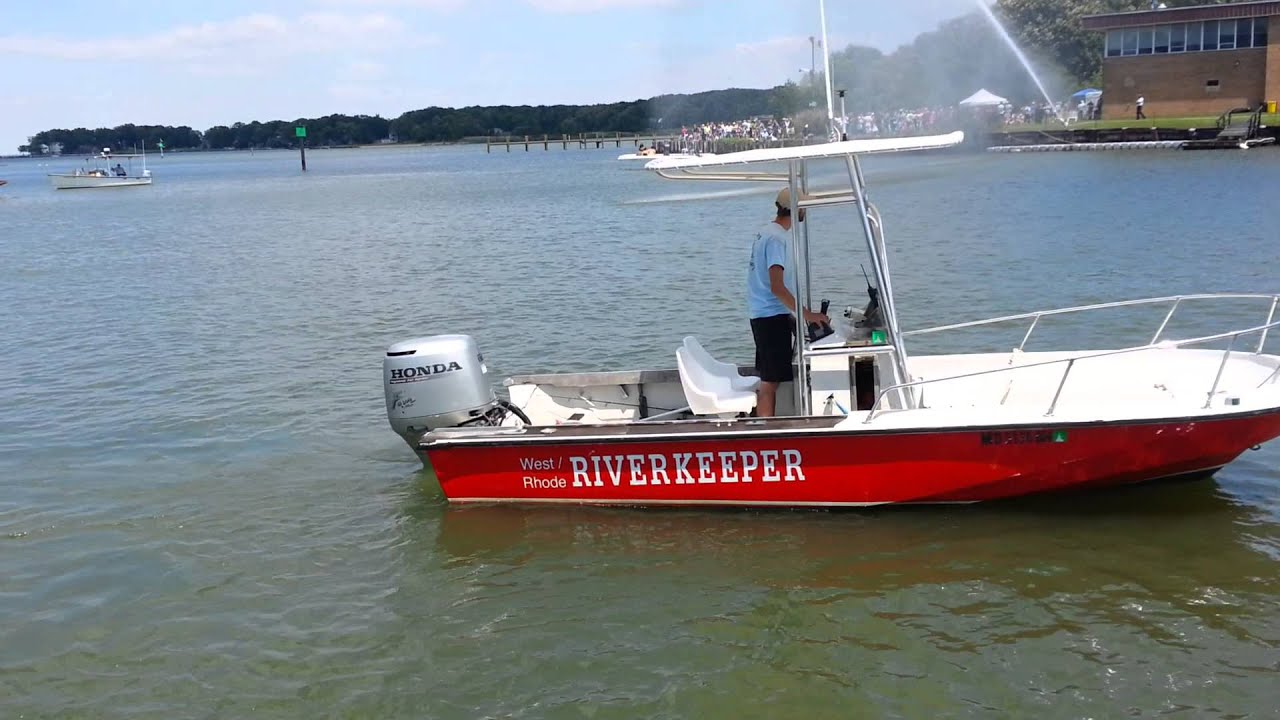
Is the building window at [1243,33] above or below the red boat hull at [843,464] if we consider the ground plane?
above

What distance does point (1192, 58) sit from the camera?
186 ft

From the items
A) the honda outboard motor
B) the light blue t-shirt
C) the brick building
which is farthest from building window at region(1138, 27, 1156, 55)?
the honda outboard motor

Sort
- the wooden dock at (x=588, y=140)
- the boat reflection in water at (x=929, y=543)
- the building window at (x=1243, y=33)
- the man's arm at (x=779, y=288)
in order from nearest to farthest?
1. the boat reflection in water at (x=929, y=543)
2. the man's arm at (x=779, y=288)
3. the building window at (x=1243, y=33)
4. the wooden dock at (x=588, y=140)

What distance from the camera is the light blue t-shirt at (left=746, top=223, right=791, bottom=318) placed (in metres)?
8.75

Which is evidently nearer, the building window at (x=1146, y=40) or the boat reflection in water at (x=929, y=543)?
the boat reflection in water at (x=929, y=543)

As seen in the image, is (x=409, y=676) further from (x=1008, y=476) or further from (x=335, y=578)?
(x=1008, y=476)

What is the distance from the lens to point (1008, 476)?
8367 millimetres

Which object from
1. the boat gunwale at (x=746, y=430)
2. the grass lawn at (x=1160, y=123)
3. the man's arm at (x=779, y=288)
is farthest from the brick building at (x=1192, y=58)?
the man's arm at (x=779, y=288)

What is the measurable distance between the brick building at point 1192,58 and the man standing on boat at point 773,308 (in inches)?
2143

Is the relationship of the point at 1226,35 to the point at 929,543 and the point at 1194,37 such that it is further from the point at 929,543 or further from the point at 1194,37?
the point at 929,543

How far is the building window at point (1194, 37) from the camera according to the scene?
184 ft

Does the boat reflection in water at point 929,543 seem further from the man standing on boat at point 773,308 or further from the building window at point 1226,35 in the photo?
A: the building window at point 1226,35

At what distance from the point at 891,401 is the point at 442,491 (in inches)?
155

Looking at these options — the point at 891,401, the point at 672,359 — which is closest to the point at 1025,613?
the point at 891,401
